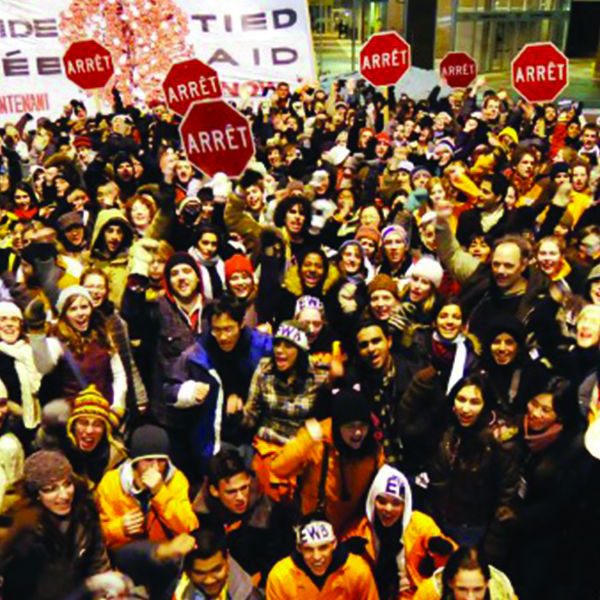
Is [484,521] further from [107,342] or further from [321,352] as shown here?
[107,342]

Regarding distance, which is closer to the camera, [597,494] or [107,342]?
[597,494]

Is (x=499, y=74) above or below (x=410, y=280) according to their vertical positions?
below

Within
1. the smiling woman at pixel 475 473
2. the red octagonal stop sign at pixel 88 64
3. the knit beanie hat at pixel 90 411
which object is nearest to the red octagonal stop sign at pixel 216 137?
the knit beanie hat at pixel 90 411

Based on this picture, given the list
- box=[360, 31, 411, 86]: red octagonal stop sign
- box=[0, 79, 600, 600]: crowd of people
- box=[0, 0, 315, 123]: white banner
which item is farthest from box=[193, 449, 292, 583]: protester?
box=[0, 0, 315, 123]: white banner

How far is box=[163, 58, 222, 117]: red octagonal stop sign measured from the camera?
6.79 meters

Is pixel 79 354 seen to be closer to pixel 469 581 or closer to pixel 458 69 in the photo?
pixel 469 581

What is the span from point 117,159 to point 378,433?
4897 millimetres

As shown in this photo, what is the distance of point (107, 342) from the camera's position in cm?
458

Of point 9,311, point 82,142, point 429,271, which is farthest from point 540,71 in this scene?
point 9,311

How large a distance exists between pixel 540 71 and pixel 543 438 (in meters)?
6.13

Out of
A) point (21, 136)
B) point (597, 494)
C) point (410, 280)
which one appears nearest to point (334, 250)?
point (410, 280)

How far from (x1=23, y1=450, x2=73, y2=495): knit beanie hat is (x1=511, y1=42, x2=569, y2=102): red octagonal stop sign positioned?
7.12 m

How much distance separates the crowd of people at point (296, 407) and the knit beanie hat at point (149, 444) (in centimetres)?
1

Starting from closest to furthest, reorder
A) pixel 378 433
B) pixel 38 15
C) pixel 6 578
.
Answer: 1. pixel 6 578
2. pixel 378 433
3. pixel 38 15
